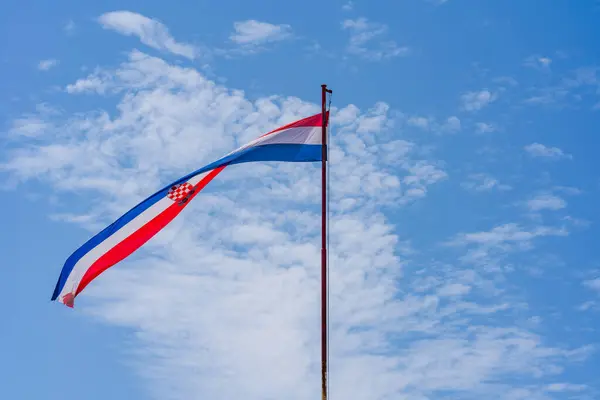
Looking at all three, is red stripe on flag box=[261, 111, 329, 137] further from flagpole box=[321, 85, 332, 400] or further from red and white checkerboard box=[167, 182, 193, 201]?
red and white checkerboard box=[167, 182, 193, 201]

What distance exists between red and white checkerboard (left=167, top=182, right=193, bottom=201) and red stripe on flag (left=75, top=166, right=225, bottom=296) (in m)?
0.23

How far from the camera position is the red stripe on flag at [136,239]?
53.0 m

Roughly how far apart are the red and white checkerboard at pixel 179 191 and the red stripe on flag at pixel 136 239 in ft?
0.75

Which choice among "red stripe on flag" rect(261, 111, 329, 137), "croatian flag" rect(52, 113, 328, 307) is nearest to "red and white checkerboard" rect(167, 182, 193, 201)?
"croatian flag" rect(52, 113, 328, 307)

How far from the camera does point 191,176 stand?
5316 centimetres

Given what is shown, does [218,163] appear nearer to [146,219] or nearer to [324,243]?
[146,219]

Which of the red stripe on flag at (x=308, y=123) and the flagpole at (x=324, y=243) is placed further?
the red stripe on flag at (x=308, y=123)

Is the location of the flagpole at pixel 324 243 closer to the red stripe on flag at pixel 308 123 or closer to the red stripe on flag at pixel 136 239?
the red stripe on flag at pixel 308 123

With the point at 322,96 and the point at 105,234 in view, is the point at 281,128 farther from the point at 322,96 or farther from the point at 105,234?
the point at 105,234

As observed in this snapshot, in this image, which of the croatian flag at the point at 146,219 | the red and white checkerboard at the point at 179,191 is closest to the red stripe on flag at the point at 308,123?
the croatian flag at the point at 146,219

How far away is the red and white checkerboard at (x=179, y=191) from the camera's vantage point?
2090 inches

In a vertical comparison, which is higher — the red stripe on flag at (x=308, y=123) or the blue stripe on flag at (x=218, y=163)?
the red stripe on flag at (x=308, y=123)

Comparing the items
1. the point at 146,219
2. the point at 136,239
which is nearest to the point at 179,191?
the point at 146,219

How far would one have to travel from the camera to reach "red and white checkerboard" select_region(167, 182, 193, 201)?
5309cm
